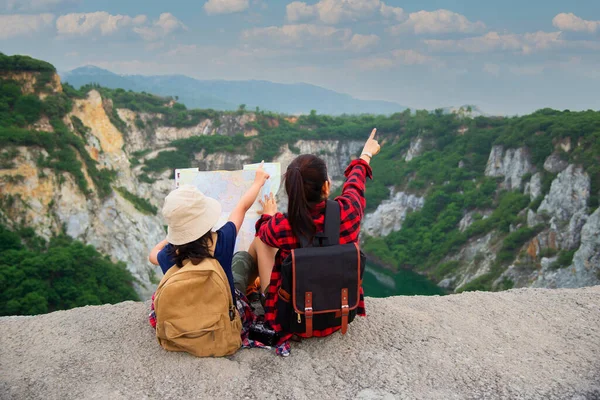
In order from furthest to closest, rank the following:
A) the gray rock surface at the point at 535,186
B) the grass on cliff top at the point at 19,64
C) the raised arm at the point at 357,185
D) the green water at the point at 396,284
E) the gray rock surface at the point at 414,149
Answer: the gray rock surface at the point at 414,149 < the gray rock surface at the point at 535,186 < the green water at the point at 396,284 < the grass on cliff top at the point at 19,64 < the raised arm at the point at 357,185

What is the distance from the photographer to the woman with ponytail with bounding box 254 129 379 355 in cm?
367

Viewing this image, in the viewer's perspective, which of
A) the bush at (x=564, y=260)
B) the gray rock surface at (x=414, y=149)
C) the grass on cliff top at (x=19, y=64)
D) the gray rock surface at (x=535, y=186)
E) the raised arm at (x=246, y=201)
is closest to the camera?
the raised arm at (x=246, y=201)

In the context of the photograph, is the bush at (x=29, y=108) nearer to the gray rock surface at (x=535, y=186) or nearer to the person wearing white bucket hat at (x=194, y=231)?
the person wearing white bucket hat at (x=194, y=231)

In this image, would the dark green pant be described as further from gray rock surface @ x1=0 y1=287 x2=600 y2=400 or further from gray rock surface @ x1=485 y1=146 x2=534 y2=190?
gray rock surface @ x1=485 y1=146 x2=534 y2=190

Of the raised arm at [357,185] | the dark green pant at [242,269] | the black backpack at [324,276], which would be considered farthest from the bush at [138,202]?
the black backpack at [324,276]

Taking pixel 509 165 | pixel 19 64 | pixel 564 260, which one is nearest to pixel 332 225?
pixel 564 260

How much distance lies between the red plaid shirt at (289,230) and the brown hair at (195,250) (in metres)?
0.43

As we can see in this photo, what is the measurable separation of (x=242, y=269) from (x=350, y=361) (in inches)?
45.8

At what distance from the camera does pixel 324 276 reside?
3.69 metres

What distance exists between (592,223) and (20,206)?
31.4m

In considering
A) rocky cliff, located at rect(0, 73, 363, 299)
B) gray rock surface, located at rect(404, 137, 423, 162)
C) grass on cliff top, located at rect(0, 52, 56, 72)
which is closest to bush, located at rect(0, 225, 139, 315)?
rocky cliff, located at rect(0, 73, 363, 299)

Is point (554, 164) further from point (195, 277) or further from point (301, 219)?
point (195, 277)

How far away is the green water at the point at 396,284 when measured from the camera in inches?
1506

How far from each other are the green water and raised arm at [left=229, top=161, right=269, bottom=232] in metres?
32.7
